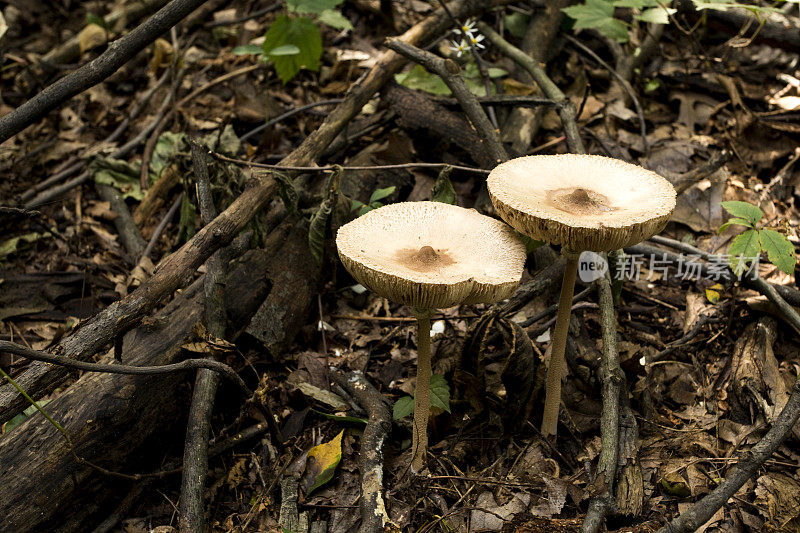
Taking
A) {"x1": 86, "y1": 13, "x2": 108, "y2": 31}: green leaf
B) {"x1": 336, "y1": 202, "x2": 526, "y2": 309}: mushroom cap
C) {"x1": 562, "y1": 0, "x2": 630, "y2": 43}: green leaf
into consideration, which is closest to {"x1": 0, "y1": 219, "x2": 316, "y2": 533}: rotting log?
{"x1": 336, "y1": 202, "x2": 526, "y2": 309}: mushroom cap

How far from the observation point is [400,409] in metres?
3.42

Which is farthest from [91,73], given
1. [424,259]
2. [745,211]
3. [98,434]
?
Answer: [745,211]

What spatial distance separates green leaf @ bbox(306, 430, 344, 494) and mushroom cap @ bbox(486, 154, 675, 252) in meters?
1.66

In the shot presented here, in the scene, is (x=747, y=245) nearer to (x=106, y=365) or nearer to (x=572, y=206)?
(x=572, y=206)

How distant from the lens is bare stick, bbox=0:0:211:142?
3215mm

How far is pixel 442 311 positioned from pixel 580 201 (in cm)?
174

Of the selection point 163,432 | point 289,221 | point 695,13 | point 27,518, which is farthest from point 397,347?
point 695,13

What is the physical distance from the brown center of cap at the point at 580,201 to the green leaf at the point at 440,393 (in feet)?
4.14

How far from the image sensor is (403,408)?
3.42 metres

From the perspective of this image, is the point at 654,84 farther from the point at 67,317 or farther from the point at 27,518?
the point at 27,518

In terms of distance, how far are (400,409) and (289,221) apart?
1687 millimetres

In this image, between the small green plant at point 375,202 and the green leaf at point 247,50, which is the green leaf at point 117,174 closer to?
the green leaf at point 247,50

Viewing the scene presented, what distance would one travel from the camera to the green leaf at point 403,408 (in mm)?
3389

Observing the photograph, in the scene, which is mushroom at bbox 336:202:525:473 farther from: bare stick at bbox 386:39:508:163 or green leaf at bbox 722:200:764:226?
green leaf at bbox 722:200:764:226
